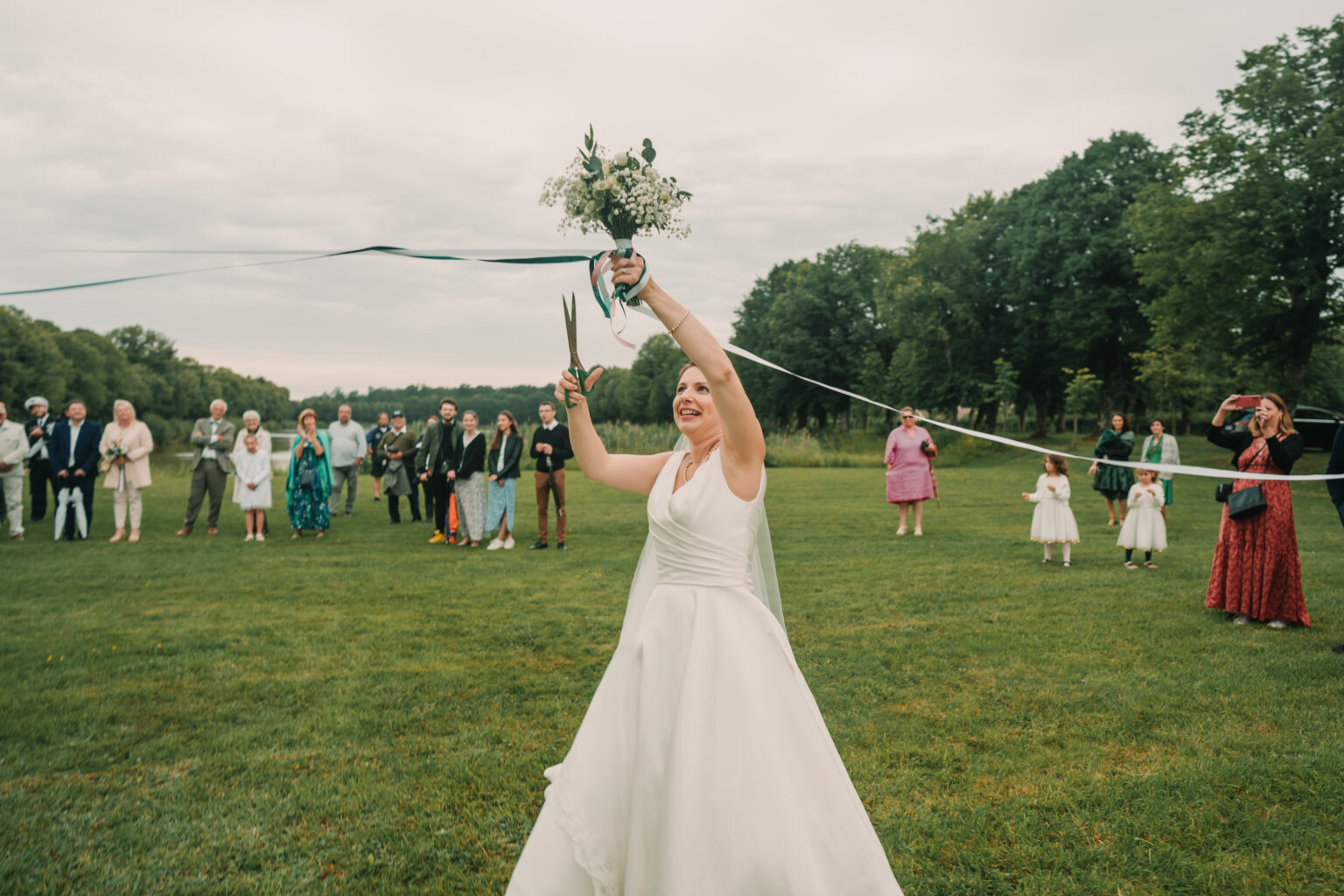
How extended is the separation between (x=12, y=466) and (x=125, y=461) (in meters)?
2.25

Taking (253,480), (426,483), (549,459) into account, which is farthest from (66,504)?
(549,459)

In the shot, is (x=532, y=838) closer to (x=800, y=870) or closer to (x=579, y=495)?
(x=800, y=870)

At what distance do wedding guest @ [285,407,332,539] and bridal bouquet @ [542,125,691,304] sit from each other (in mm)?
13086

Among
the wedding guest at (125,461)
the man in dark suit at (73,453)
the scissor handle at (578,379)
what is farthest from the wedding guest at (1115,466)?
the man in dark suit at (73,453)

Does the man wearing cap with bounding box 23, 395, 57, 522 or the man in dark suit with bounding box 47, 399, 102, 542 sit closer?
the man in dark suit with bounding box 47, 399, 102, 542

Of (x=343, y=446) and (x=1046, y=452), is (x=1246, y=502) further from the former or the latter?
(x=343, y=446)

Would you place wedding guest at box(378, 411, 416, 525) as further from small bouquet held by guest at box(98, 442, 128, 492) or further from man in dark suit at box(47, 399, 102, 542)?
man in dark suit at box(47, 399, 102, 542)

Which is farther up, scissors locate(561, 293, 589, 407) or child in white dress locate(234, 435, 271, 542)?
scissors locate(561, 293, 589, 407)

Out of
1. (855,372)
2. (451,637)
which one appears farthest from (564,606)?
(855,372)

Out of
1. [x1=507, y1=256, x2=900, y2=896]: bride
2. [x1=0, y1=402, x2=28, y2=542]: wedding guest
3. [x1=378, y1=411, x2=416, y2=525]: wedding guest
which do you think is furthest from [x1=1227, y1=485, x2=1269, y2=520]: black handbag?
[x1=0, y1=402, x2=28, y2=542]: wedding guest

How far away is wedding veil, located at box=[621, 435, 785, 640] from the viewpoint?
330 centimetres

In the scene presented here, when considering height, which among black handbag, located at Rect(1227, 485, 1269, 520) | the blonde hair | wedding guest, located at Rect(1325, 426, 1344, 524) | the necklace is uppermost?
the blonde hair

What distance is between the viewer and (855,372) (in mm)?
62688

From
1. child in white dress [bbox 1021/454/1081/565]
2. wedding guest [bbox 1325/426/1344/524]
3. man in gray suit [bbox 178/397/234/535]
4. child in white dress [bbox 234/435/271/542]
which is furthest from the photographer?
man in gray suit [bbox 178/397/234/535]
